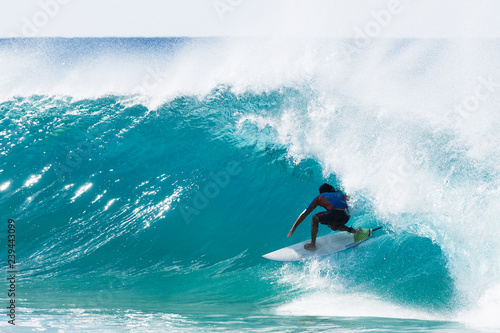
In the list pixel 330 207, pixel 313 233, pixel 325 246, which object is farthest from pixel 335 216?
pixel 325 246

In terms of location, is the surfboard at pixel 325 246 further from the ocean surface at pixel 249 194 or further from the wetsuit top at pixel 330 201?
the wetsuit top at pixel 330 201

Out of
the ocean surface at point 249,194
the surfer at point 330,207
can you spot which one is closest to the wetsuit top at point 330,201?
the surfer at point 330,207

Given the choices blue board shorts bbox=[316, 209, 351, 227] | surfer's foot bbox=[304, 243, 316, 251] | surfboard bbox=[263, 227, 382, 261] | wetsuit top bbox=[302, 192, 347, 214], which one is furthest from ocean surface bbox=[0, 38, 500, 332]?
wetsuit top bbox=[302, 192, 347, 214]

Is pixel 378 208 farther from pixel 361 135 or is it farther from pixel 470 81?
pixel 470 81

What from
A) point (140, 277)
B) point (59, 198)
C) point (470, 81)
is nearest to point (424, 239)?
point (140, 277)

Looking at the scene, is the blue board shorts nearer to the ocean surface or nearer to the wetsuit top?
the wetsuit top

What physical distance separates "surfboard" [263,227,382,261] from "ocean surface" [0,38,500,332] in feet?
0.94

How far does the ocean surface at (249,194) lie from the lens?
605cm

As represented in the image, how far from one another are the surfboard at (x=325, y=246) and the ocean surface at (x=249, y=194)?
0.29m

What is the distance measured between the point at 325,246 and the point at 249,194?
9.11 feet

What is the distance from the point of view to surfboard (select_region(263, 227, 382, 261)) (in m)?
6.86

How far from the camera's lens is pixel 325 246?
6953mm

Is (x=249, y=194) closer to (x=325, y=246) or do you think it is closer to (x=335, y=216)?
(x=325, y=246)

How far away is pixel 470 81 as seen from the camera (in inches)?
629
